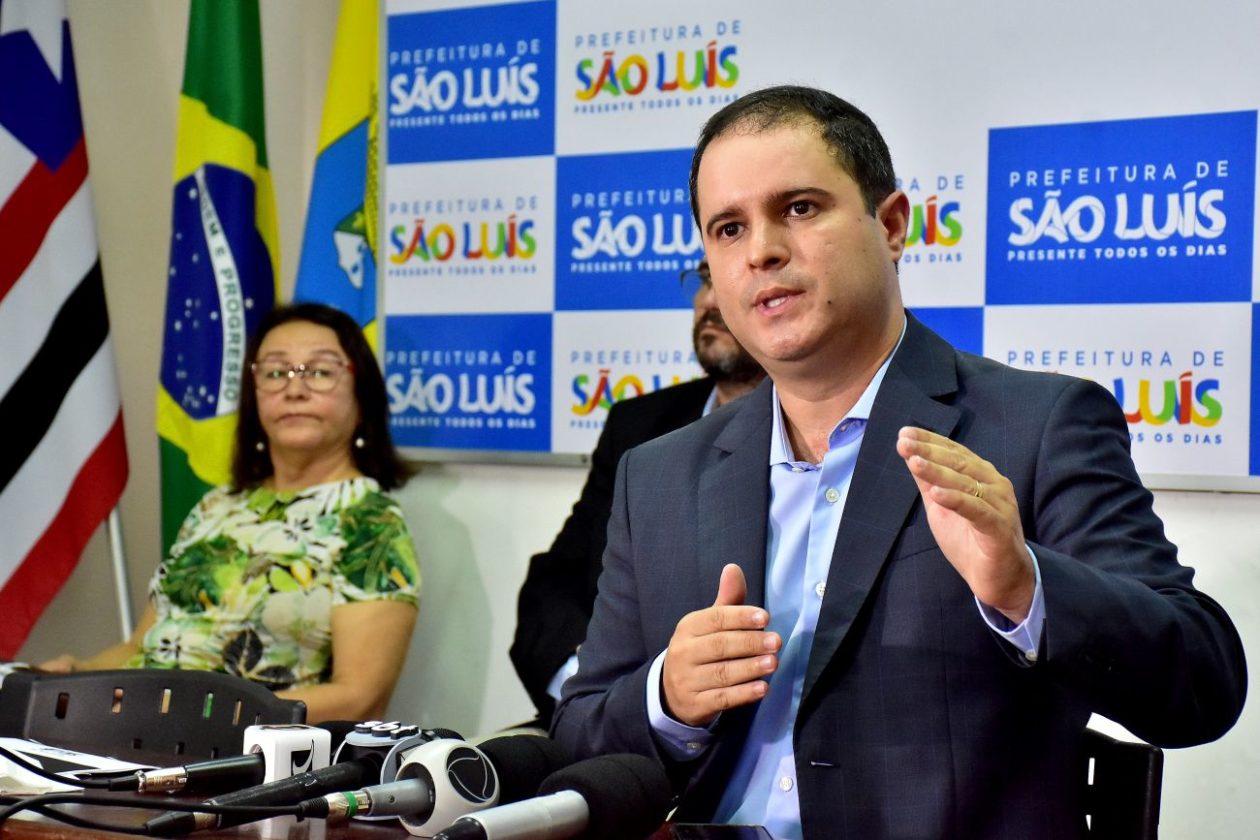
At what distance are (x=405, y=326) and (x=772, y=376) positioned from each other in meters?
2.19

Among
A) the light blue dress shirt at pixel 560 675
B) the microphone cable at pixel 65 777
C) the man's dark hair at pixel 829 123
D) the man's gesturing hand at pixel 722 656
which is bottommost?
the light blue dress shirt at pixel 560 675

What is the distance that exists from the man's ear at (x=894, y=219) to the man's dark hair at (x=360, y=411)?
80.7 inches

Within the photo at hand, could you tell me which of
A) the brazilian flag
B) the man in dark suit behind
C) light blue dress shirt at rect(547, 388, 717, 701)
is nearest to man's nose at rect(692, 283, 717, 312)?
the man in dark suit behind

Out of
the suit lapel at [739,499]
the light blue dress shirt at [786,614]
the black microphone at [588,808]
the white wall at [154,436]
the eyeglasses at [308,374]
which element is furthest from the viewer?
the white wall at [154,436]

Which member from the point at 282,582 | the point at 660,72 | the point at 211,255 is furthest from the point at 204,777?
the point at 211,255

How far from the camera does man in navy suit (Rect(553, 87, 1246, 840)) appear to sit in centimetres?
136

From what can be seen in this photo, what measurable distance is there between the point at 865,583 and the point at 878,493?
11 cm

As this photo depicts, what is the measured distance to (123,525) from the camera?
13.5ft

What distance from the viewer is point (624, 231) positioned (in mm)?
3475

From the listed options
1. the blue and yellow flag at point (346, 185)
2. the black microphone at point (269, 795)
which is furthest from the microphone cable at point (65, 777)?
the blue and yellow flag at point (346, 185)

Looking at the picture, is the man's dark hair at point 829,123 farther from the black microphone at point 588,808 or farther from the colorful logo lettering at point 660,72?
the colorful logo lettering at point 660,72

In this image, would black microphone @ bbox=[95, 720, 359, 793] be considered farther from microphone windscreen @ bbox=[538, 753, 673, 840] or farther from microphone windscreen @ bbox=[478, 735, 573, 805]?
microphone windscreen @ bbox=[538, 753, 673, 840]

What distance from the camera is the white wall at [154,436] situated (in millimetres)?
3674

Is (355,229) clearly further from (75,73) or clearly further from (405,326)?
(75,73)
